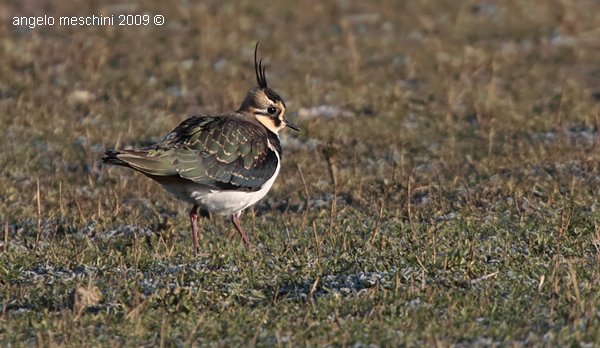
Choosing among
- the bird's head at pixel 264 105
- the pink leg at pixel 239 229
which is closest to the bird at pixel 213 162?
the pink leg at pixel 239 229

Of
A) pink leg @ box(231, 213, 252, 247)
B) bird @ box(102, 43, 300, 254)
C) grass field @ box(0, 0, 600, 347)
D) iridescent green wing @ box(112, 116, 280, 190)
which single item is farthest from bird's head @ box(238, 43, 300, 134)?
pink leg @ box(231, 213, 252, 247)

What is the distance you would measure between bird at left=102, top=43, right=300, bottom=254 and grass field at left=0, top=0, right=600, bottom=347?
0.43 meters

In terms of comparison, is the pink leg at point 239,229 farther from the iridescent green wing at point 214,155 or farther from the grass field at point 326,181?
the iridescent green wing at point 214,155

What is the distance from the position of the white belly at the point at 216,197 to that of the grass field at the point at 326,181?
0.34 meters

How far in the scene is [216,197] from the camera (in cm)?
723

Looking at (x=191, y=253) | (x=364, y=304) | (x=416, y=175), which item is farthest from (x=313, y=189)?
(x=364, y=304)

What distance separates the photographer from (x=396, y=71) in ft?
42.9

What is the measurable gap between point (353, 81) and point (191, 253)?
657cm

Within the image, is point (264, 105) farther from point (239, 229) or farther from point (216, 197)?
point (239, 229)

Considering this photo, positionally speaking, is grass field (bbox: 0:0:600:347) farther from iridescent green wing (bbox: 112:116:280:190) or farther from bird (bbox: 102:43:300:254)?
iridescent green wing (bbox: 112:116:280:190)

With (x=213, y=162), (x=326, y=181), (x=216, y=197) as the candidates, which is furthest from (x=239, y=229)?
(x=326, y=181)

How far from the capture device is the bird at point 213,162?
6.79 m

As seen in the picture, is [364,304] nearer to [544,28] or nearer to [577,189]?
[577,189]

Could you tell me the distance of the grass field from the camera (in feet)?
17.6
